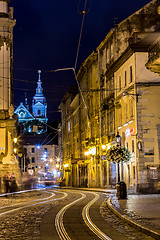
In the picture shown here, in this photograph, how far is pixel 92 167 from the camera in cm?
5131

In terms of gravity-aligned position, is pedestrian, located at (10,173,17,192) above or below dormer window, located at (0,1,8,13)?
below

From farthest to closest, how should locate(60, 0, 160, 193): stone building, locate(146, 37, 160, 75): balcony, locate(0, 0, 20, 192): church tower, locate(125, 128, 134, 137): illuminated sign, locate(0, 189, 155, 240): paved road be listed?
locate(0, 0, 20, 192): church tower < locate(125, 128, 134, 137): illuminated sign < locate(60, 0, 160, 193): stone building < locate(146, 37, 160, 75): balcony < locate(0, 189, 155, 240): paved road

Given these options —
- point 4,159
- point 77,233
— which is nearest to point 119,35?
point 4,159

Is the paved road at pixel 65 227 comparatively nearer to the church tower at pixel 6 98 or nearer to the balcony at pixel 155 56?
the balcony at pixel 155 56

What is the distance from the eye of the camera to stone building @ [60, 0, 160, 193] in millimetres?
32188

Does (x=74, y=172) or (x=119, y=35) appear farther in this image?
(x=74, y=172)

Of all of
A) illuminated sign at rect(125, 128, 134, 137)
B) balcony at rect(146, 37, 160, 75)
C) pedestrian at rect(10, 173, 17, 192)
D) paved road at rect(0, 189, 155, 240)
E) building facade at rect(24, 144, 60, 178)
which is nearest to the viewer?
paved road at rect(0, 189, 155, 240)

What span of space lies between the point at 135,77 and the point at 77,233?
22.6 metres

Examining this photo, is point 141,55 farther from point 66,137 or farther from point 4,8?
point 66,137

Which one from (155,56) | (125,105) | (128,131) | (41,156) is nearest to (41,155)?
(41,156)

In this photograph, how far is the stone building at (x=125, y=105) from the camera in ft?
106

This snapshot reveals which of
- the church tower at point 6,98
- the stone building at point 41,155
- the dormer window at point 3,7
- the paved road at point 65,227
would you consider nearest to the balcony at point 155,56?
the paved road at point 65,227

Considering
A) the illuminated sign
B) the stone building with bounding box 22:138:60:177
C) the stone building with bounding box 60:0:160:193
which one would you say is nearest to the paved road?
the stone building with bounding box 60:0:160:193

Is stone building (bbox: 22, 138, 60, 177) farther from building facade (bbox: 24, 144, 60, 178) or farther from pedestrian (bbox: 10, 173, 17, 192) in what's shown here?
pedestrian (bbox: 10, 173, 17, 192)
